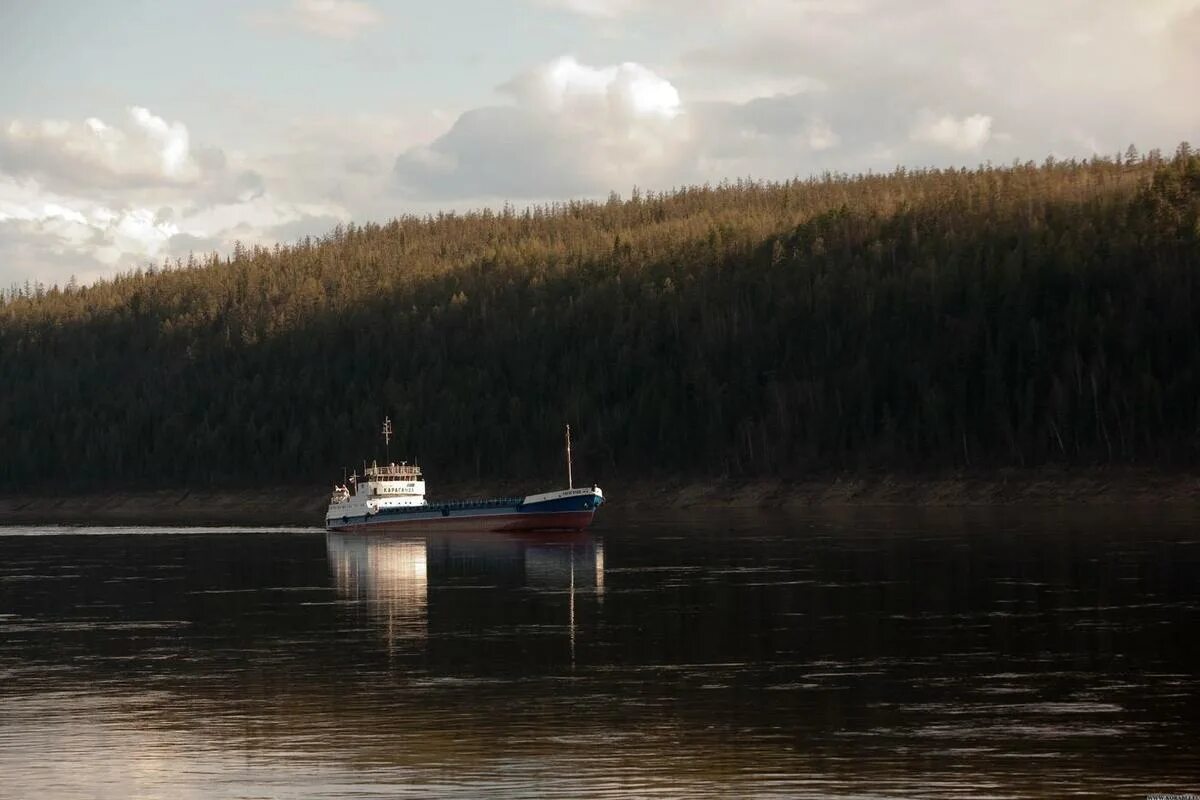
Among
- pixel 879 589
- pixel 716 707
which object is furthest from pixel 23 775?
pixel 879 589

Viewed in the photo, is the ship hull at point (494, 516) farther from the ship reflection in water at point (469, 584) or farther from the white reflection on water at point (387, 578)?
the white reflection on water at point (387, 578)

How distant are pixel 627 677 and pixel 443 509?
101m

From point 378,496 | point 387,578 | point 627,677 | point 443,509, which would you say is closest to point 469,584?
point 387,578

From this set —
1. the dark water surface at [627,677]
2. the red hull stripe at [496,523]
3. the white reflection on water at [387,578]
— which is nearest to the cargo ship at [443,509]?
the red hull stripe at [496,523]

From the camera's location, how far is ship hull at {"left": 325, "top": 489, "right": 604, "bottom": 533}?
144500mm

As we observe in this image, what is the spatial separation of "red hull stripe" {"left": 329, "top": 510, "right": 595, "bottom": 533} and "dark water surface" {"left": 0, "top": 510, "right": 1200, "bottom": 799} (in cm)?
3779

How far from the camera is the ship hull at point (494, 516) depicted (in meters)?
144

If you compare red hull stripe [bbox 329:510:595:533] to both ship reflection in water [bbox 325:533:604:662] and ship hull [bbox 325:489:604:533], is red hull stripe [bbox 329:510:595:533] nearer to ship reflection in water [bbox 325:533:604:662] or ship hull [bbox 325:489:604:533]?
ship hull [bbox 325:489:604:533]

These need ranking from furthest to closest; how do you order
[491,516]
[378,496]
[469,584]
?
[378,496] < [491,516] < [469,584]

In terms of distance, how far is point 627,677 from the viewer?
177ft

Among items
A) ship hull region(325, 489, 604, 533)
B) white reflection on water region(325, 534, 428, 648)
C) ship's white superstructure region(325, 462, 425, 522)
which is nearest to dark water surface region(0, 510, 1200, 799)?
white reflection on water region(325, 534, 428, 648)

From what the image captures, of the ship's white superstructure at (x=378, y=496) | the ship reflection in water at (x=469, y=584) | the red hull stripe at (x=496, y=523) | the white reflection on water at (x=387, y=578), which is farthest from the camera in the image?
the ship's white superstructure at (x=378, y=496)

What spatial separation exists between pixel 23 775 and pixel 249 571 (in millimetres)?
68249

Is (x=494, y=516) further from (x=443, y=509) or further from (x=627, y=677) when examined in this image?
(x=627, y=677)
